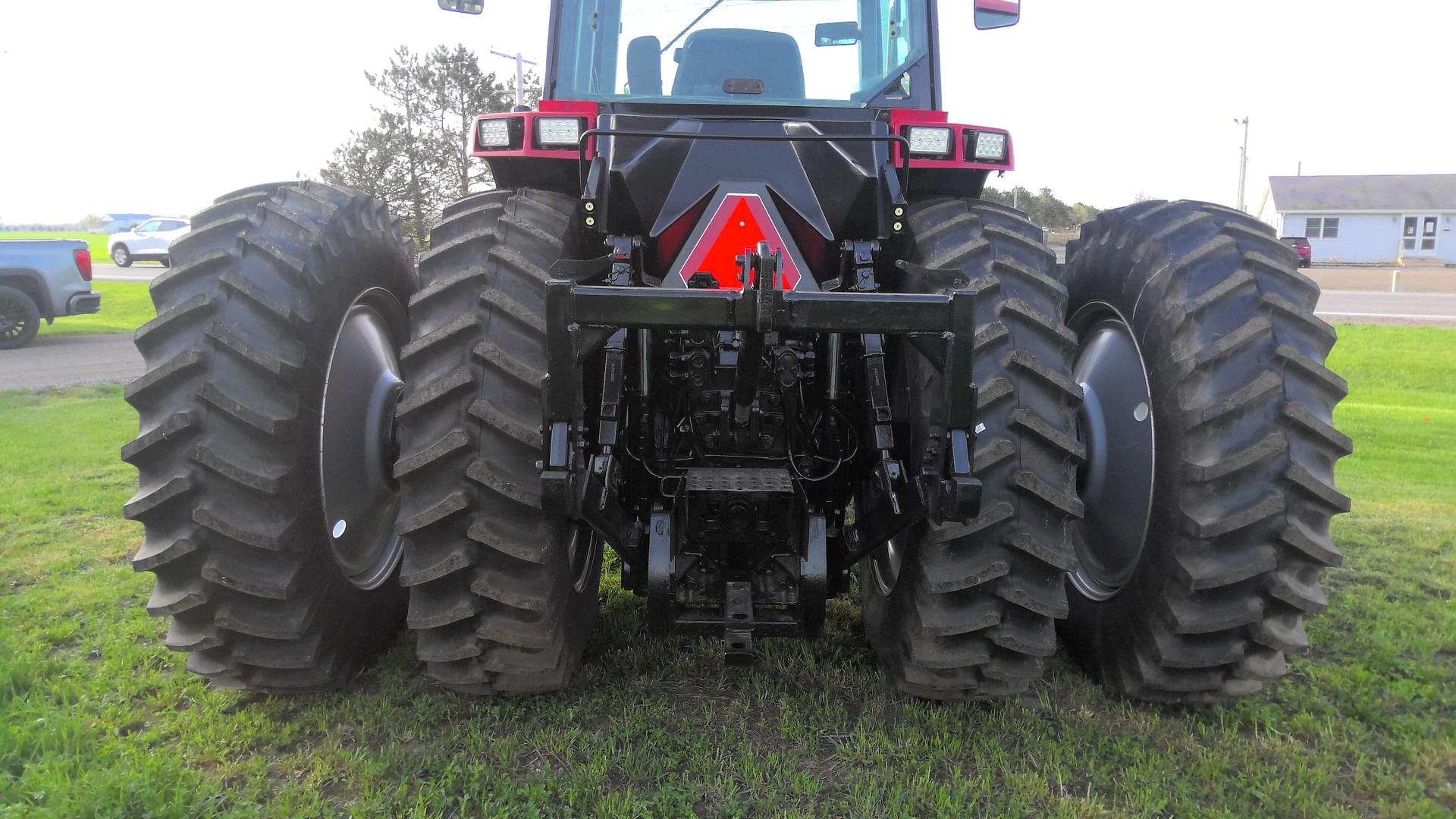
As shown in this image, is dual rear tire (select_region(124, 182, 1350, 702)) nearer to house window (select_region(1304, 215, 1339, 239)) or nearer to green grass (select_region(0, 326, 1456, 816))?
green grass (select_region(0, 326, 1456, 816))

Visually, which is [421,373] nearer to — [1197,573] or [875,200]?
[875,200]

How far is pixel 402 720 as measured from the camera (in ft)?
10.5

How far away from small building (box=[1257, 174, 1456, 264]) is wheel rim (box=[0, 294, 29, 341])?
2088 inches

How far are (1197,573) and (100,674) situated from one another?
3.92m

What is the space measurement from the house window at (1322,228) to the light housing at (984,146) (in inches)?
2196

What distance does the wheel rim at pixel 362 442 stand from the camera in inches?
127

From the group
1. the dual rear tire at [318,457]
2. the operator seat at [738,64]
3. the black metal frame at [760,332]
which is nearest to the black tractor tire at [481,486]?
the dual rear tire at [318,457]

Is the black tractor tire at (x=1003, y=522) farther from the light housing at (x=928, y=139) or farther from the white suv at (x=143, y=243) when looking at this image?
the white suv at (x=143, y=243)

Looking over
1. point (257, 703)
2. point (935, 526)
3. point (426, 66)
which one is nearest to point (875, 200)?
point (935, 526)

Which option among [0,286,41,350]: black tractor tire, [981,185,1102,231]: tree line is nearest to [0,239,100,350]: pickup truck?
[0,286,41,350]: black tractor tire

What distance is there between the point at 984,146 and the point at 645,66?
145 centimetres

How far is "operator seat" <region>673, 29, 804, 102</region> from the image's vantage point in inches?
147

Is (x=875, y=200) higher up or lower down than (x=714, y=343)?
higher up

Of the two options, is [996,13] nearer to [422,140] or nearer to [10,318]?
[10,318]
